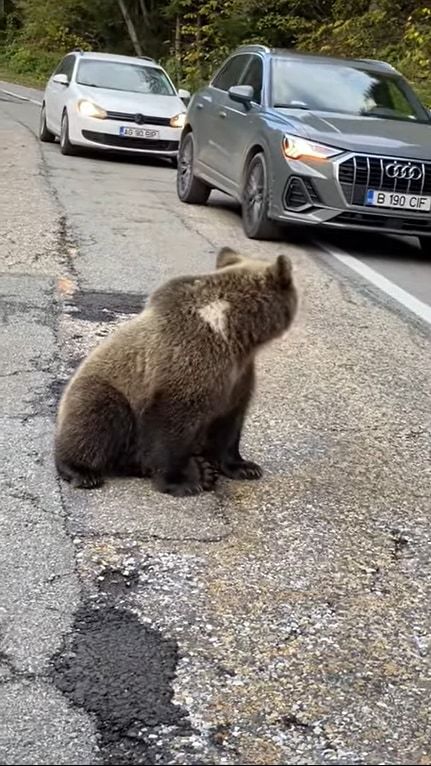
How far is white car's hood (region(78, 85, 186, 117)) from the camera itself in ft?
56.4

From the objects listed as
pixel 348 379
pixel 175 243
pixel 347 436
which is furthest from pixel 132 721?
pixel 175 243

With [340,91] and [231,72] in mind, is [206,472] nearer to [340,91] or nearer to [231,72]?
[340,91]

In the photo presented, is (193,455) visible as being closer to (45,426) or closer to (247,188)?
(45,426)

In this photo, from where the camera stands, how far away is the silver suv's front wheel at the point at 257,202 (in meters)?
10.8

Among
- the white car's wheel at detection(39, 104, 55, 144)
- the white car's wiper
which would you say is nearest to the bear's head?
the white car's wiper

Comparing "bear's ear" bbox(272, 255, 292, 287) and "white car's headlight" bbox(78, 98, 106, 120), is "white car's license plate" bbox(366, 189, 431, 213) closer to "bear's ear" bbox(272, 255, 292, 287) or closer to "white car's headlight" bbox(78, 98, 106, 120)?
"bear's ear" bbox(272, 255, 292, 287)

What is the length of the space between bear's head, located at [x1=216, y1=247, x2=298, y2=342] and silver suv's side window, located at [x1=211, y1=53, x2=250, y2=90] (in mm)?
8879

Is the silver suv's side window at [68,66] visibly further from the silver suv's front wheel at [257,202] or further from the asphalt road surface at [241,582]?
the asphalt road surface at [241,582]

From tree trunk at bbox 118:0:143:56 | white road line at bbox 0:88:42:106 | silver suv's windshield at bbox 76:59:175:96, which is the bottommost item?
white road line at bbox 0:88:42:106

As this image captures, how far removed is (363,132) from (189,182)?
3.33m

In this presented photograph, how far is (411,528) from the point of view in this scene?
14.2 feet

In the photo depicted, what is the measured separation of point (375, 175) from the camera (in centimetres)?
1021

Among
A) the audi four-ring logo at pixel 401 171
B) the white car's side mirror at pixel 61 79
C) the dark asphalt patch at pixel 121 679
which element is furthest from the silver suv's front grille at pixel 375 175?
the white car's side mirror at pixel 61 79

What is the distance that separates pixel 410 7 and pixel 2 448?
27013 mm
